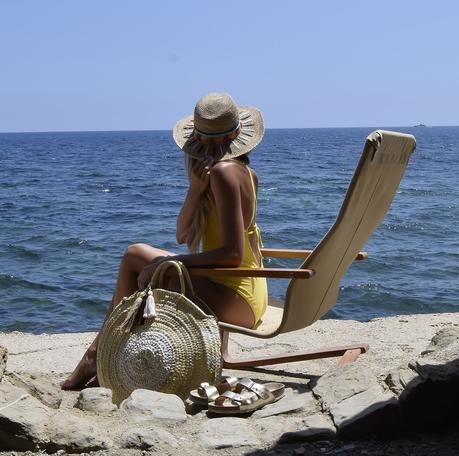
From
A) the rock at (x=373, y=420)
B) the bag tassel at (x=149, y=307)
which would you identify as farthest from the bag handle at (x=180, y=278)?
the rock at (x=373, y=420)

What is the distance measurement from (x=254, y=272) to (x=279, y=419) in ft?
2.45

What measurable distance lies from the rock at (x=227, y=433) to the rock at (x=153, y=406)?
146mm

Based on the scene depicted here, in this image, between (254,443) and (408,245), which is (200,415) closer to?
(254,443)

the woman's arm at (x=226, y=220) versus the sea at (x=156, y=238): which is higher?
the woman's arm at (x=226, y=220)

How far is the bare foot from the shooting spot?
14.8 ft

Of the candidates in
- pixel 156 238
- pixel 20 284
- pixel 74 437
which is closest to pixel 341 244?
pixel 74 437

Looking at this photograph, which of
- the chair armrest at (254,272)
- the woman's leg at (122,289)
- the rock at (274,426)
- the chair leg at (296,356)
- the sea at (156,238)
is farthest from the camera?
the sea at (156,238)

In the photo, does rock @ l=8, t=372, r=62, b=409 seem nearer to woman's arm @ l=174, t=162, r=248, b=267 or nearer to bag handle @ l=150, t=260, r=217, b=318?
bag handle @ l=150, t=260, r=217, b=318

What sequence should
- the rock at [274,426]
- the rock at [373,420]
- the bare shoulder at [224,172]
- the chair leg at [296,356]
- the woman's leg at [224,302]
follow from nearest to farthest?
1. the rock at [373,420]
2. the rock at [274,426]
3. the bare shoulder at [224,172]
4. the woman's leg at [224,302]
5. the chair leg at [296,356]

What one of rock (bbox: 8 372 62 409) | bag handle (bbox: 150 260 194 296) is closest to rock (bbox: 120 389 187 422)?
rock (bbox: 8 372 62 409)

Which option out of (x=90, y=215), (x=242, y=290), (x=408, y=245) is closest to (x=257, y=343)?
(x=242, y=290)

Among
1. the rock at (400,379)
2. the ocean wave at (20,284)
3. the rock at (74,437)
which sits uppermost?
the rock at (400,379)

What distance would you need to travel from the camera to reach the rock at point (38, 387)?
12.5ft

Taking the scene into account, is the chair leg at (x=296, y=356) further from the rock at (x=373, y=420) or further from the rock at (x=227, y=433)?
the rock at (x=373, y=420)
